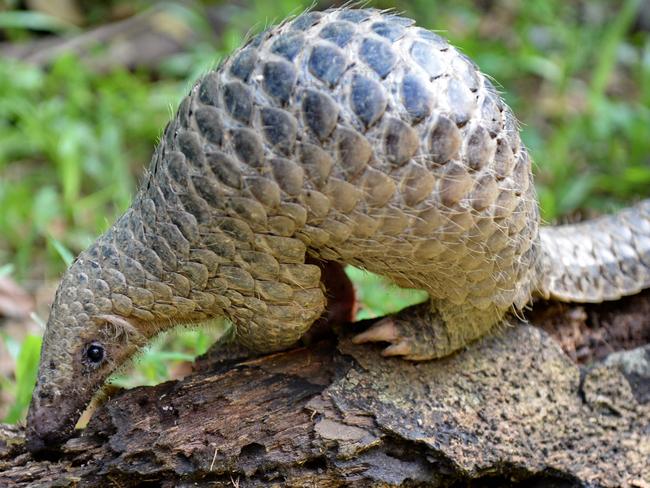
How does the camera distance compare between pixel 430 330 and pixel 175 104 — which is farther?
pixel 175 104

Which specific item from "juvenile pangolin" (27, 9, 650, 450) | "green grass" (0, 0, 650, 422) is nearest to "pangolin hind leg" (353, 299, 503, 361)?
"juvenile pangolin" (27, 9, 650, 450)

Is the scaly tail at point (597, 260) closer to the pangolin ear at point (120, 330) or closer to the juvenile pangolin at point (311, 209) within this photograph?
the juvenile pangolin at point (311, 209)

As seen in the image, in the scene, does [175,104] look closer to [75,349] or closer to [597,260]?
[75,349]

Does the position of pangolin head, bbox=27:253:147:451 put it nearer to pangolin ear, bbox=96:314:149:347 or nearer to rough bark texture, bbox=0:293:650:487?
pangolin ear, bbox=96:314:149:347

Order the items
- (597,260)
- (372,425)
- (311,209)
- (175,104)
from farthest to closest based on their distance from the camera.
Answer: (175,104), (597,260), (372,425), (311,209)

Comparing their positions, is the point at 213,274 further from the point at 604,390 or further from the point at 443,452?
the point at 604,390

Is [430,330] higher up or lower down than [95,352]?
lower down

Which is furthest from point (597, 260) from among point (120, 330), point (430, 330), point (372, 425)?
point (120, 330)
